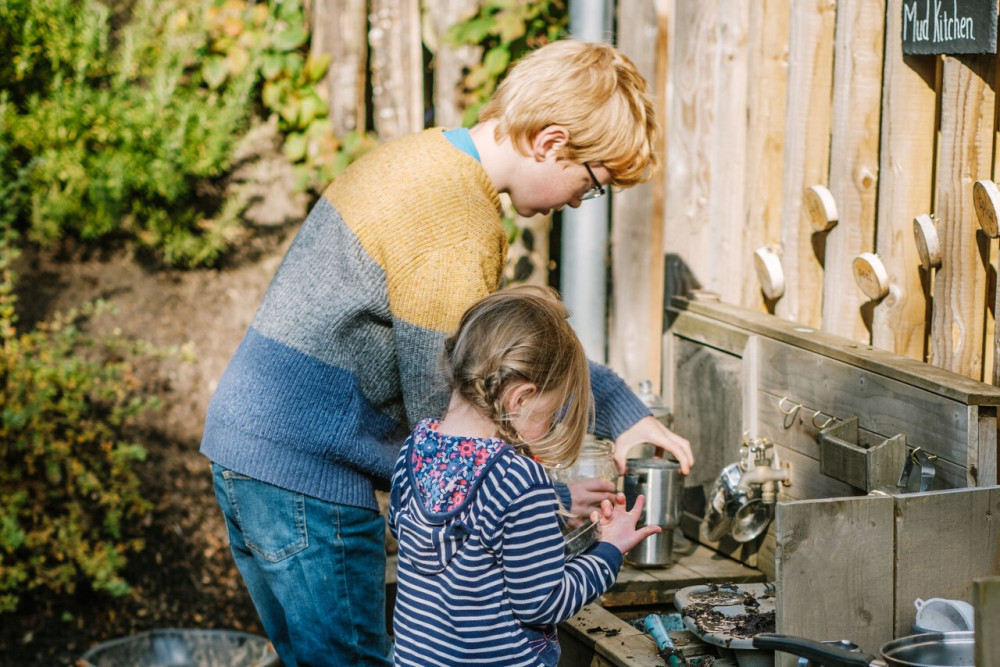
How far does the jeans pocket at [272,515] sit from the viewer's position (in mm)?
2238

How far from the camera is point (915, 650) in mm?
1837

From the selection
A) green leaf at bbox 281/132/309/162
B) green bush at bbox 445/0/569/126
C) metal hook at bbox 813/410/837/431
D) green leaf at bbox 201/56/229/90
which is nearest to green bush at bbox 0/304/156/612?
green leaf at bbox 281/132/309/162

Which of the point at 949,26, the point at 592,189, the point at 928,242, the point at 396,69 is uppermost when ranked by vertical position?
the point at 396,69

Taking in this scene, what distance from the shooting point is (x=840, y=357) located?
2.45m

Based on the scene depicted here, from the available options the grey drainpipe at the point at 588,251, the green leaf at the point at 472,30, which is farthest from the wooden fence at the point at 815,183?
the green leaf at the point at 472,30

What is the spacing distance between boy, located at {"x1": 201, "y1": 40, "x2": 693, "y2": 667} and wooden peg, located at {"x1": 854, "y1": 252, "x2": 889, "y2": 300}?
2.07 feet

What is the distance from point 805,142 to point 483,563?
5.07 feet

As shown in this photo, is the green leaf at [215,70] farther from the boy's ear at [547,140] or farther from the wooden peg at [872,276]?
the wooden peg at [872,276]

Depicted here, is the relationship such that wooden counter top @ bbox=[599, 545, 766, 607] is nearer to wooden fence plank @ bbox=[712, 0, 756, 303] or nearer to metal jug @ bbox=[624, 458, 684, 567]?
metal jug @ bbox=[624, 458, 684, 567]

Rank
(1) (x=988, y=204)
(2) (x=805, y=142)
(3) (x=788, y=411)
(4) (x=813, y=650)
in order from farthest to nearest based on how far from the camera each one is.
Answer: (2) (x=805, y=142) < (3) (x=788, y=411) < (1) (x=988, y=204) < (4) (x=813, y=650)

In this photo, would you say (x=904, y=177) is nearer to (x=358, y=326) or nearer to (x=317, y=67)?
(x=358, y=326)

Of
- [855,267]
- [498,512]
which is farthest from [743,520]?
[498,512]

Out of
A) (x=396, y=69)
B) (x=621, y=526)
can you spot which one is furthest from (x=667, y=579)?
(x=396, y=69)

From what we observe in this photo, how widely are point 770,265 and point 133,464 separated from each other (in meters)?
2.95
